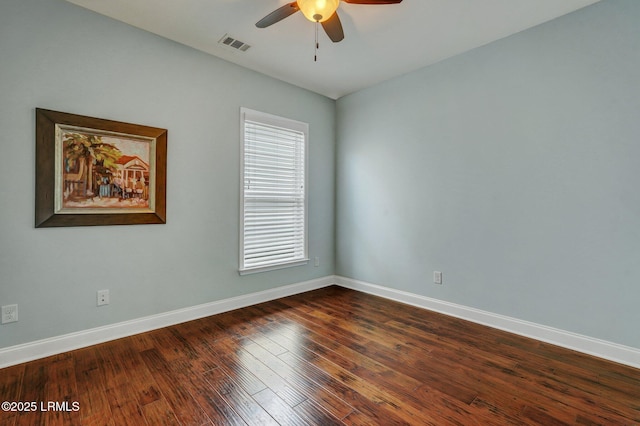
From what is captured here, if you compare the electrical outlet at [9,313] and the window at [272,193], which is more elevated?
the window at [272,193]

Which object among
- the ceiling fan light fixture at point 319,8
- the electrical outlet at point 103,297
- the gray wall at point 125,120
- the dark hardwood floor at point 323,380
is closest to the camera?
the dark hardwood floor at point 323,380

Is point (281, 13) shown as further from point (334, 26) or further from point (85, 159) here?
point (85, 159)

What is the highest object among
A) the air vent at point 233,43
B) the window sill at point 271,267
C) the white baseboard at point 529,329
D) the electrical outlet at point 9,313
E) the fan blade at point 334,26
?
the air vent at point 233,43

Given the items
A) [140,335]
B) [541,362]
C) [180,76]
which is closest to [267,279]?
[140,335]

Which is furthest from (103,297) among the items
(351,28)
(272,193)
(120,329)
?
(351,28)

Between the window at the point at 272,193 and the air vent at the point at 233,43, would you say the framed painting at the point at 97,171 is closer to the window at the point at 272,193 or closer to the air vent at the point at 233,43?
the window at the point at 272,193

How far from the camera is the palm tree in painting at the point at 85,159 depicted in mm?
2373

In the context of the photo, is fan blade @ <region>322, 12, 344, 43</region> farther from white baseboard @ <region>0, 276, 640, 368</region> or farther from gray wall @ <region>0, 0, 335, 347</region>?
white baseboard @ <region>0, 276, 640, 368</region>

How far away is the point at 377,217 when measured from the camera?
3973mm

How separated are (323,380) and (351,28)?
2.94 m

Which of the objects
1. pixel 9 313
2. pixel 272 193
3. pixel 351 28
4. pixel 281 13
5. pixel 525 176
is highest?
pixel 351 28

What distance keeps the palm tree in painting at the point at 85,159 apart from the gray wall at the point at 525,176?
2.98 meters

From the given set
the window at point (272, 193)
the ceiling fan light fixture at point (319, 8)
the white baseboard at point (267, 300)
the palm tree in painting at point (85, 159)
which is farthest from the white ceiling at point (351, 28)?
the white baseboard at point (267, 300)

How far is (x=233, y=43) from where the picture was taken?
2.97 meters
